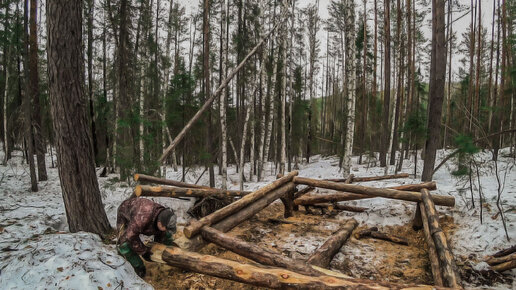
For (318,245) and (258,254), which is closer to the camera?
(258,254)

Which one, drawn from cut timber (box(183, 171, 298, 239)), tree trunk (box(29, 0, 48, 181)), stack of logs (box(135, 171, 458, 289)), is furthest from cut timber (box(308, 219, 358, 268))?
tree trunk (box(29, 0, 48, 181))

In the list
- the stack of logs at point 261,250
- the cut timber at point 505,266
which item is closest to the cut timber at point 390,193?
the stack of logs at point 261,250

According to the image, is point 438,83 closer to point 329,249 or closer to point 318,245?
point 318,245

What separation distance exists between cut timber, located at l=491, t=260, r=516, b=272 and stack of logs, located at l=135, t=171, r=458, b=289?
794 millimetres

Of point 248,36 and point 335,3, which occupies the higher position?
point 335,3

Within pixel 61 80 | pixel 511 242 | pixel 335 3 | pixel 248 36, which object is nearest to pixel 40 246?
pixel 61 80

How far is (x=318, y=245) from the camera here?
4.84m

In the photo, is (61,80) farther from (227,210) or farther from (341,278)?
(341,278)

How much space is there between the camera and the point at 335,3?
59.6 ft

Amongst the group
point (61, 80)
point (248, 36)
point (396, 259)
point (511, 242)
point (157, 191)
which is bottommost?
point (396, 259)

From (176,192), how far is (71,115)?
7.93 ft

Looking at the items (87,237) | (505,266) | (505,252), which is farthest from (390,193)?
(87,237)

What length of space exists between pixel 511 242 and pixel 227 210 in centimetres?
483

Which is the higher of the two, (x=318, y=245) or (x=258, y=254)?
(x=258, y=254)
